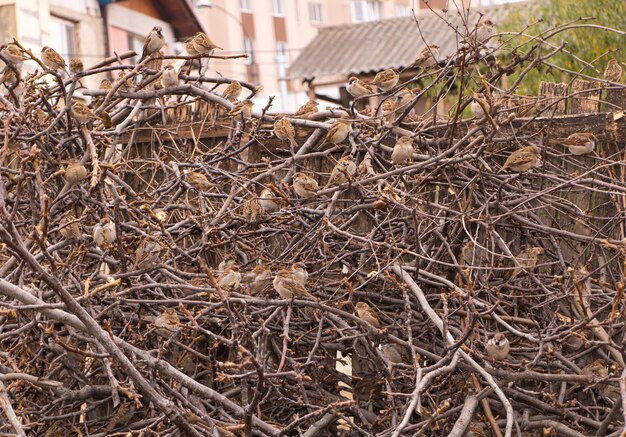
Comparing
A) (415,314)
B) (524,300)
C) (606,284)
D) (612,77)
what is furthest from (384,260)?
(612,77)

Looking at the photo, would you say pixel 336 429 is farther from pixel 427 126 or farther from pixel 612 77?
pixel 612 77

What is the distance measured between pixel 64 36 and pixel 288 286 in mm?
18857

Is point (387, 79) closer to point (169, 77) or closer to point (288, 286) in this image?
point (169, 77)

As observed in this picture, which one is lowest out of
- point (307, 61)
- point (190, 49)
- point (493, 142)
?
point (307, 61)

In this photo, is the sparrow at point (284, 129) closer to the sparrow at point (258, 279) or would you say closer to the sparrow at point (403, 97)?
the sparrow at point (403, 97)

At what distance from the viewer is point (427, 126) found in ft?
12.1

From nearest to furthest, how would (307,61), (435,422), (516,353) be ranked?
(435,422) → (516,353) → (307,61)

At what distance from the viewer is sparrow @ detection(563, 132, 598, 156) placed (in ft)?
11.1

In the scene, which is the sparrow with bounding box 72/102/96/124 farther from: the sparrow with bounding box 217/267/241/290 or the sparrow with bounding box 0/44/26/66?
the sparrow with bounding box 217/267/241/290

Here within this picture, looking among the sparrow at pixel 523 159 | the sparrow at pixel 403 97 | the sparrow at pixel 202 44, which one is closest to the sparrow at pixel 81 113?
the sparrow at pixel 202 44

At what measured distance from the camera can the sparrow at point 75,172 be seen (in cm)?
321

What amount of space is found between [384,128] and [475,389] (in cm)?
94

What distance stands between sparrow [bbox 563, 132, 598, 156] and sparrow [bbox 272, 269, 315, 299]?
99cm

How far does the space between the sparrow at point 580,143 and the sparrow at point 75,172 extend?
4.78 ft
